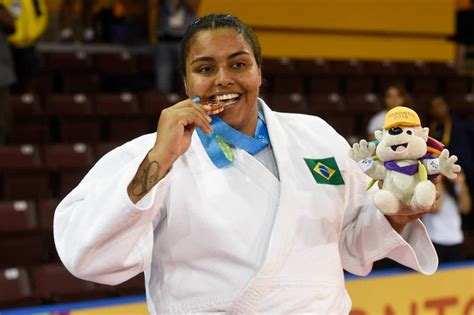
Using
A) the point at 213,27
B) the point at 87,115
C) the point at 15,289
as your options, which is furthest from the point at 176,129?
the point at 87,115

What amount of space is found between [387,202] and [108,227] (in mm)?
665

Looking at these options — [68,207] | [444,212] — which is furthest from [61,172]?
[68,207]

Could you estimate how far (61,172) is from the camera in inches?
230

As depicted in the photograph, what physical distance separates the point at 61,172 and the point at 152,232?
4.04m

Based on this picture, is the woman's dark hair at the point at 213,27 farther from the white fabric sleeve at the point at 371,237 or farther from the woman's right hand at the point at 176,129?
the white fabric sleeve at the point at 371,237

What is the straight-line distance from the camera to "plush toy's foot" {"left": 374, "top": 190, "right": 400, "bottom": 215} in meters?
2.00

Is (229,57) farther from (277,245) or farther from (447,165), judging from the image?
(447,165)

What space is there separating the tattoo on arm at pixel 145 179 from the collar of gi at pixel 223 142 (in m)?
0.23

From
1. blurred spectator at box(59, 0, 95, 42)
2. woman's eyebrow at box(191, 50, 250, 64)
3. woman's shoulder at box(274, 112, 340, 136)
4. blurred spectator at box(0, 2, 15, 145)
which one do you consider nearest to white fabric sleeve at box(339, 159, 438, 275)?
woman's shoulder at box(274, 112, 340, 136)

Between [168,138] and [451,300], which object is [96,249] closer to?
[168,138]

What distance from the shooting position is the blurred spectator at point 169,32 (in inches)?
294

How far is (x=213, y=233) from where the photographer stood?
1954 mm

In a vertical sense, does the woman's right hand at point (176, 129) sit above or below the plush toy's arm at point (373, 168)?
above

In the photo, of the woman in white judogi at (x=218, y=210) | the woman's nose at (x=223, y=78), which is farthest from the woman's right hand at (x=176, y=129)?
the woman's nose at (x=223, y=78)
